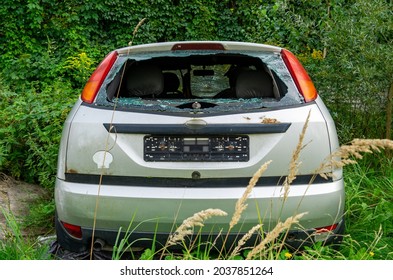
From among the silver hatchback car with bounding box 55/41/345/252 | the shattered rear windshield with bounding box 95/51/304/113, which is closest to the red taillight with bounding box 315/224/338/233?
the silver hatchback car with bounding box 55/41/345/252

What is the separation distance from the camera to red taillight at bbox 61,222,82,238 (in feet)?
9.47

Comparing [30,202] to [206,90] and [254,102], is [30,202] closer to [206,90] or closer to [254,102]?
[206,90]

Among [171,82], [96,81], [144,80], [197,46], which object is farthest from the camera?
[171,82]

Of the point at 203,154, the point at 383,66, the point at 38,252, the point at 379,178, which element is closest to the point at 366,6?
the point at 383,66

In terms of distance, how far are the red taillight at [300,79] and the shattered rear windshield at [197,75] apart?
3 centimetres

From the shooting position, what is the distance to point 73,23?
39.6 ft

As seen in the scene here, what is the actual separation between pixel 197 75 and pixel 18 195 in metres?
1.95

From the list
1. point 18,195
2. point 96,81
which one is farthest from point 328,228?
point 18,195

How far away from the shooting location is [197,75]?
5027 mm

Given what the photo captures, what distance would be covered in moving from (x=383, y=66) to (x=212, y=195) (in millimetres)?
3245

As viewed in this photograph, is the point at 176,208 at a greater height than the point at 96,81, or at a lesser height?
lesser

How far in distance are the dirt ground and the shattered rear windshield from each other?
1.54 m

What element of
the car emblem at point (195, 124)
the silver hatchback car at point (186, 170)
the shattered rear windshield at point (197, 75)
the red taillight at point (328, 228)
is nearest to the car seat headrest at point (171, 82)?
the shattered rear windshield at point (197, 75)

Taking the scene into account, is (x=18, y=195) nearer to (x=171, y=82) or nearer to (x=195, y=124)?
(x=171, y=82)
